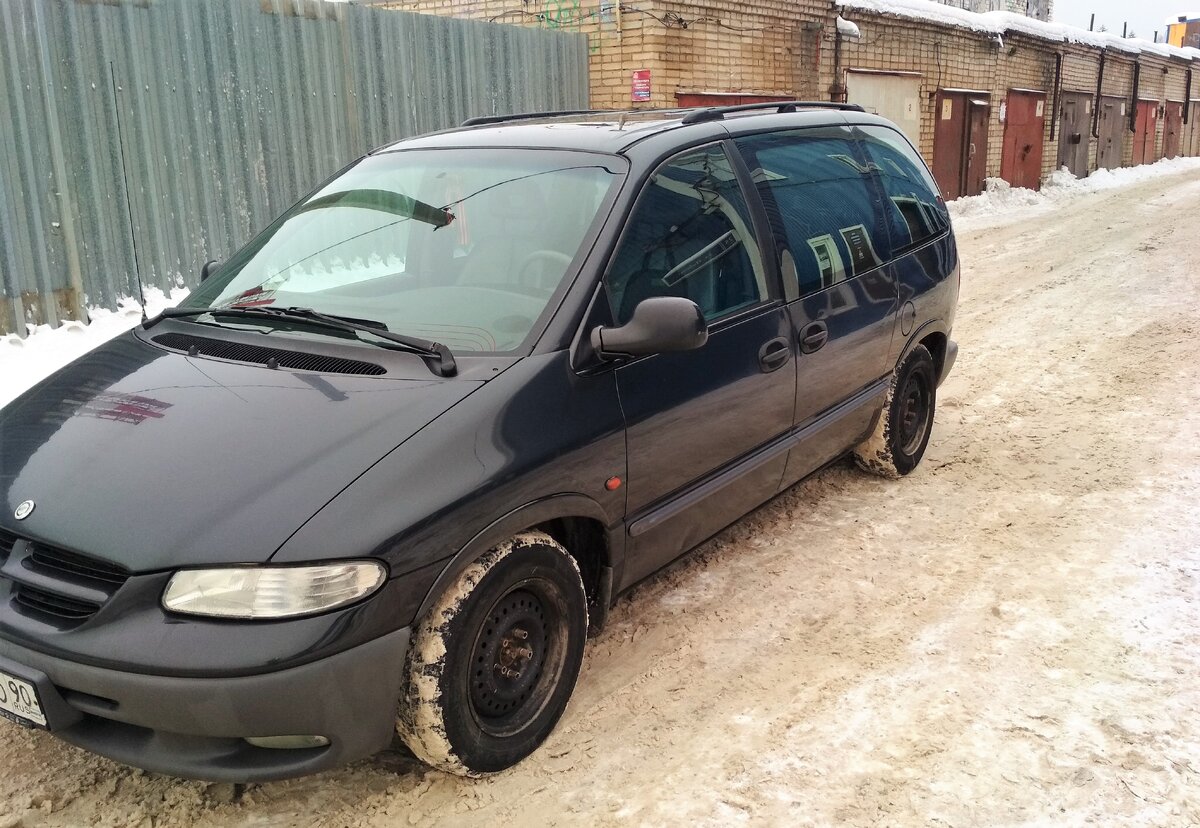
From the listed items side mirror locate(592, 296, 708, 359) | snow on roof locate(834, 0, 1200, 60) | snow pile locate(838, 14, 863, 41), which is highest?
snow on roof locate(834, 0, 1200, 60)

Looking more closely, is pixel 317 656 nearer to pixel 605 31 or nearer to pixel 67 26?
pixel 67 26

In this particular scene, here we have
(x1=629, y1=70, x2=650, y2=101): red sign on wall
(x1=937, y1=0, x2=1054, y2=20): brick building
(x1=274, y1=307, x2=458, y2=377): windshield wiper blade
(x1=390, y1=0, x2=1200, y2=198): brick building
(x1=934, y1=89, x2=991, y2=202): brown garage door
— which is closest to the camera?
(x1=274, y1=307, x2=458, y2=377): windshield wiper blade

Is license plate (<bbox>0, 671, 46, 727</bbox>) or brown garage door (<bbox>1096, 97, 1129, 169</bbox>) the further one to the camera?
brown garage door (<bbox>1096, 97, 1129, 169</bbox>)

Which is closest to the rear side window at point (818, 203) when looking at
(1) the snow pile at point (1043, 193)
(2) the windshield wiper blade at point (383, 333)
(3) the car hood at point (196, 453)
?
(2) the windshield wiper blade at point (383, 333)

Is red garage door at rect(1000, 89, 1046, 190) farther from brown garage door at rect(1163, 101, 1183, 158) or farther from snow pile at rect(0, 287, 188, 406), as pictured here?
snow pile at rect(0, 287, 188, 406)

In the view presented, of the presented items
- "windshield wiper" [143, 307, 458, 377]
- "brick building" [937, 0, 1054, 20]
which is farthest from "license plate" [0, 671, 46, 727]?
"brick building" [937, 0, 1054, 20]

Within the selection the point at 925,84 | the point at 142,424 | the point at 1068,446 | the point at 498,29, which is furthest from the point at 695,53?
the point at 142,424

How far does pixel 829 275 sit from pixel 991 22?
18.4 metres

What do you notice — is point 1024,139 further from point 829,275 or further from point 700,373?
point 700,373

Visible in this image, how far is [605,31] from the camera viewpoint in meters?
11.8

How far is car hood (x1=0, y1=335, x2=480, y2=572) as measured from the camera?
2275 mm

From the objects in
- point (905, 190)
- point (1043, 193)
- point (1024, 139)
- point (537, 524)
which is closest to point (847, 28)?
point (1024, 139)

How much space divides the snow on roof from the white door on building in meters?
1.03

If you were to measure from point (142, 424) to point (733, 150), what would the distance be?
243 cm
